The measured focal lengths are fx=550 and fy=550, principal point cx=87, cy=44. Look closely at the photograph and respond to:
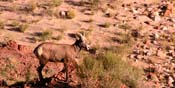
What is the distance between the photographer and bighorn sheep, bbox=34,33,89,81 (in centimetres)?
1518

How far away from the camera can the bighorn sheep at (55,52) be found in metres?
15.2

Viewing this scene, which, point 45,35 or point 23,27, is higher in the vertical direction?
point 23,27

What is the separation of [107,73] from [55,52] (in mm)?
1672

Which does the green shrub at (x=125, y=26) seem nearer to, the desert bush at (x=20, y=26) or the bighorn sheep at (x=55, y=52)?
the desert bush at (x=20, y=26)

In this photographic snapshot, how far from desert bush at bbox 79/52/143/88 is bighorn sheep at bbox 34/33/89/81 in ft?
1.97

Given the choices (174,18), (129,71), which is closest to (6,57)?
(129,71)

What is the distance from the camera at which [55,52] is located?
15.3 m

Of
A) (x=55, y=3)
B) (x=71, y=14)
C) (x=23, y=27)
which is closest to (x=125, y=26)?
(x=71, y=14)

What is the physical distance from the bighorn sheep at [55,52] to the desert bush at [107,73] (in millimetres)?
599

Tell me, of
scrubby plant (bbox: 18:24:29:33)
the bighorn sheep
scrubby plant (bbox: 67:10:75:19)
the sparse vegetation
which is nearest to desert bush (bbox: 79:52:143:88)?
the bighorn sheep

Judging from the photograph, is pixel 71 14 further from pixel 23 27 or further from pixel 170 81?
pixel 170 81

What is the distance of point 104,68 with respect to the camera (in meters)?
15.4

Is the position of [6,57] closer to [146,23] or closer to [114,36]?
[114,36]

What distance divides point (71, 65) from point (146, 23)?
21.4ft
